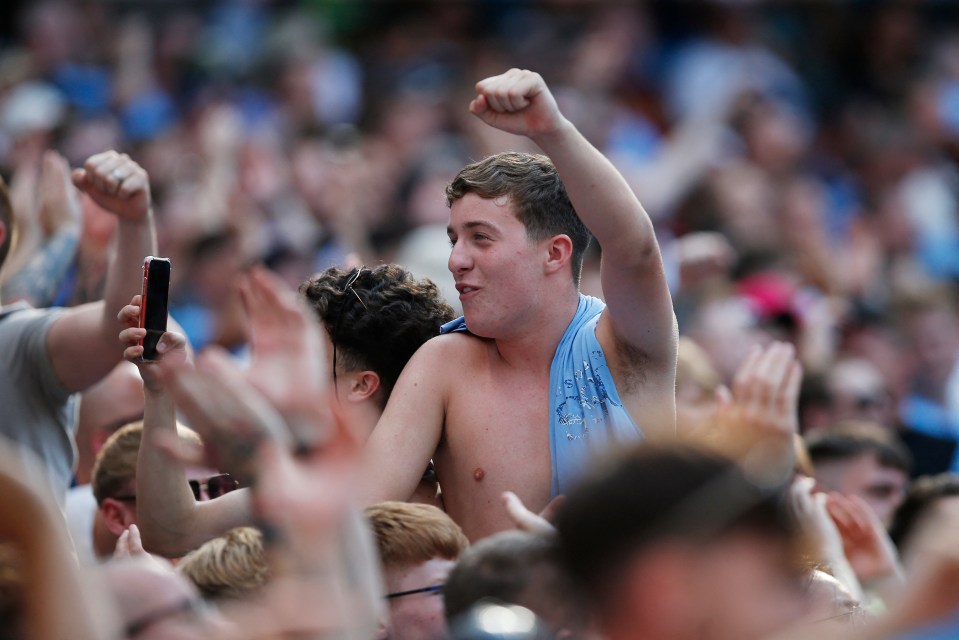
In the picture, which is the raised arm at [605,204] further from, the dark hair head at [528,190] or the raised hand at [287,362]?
the raised hand at [287,362]

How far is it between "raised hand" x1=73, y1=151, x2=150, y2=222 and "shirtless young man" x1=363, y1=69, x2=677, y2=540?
91 centimetres

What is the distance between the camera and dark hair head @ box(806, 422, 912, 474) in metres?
5.28

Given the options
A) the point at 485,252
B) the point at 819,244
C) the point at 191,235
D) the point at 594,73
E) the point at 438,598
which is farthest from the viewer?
the point at 594,73

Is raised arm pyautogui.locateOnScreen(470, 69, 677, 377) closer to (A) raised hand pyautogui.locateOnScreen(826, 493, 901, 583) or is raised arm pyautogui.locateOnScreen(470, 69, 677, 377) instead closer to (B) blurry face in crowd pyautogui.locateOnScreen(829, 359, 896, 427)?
(A) raised hand pyautogui.locateOnScreen(826, 493, 901, 583)

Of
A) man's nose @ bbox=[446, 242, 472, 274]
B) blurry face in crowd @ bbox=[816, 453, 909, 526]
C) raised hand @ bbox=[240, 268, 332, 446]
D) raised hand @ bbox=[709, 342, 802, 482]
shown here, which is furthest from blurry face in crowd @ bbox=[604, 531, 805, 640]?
blurry face in crowd @ bbox=[816, 453, 909, 526]

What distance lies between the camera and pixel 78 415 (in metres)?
4.82

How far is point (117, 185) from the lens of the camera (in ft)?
12.7

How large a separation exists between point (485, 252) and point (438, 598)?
1026mm

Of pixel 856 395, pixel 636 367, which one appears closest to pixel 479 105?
pixel 636 367

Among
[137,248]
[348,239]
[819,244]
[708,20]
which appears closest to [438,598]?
[137,248]

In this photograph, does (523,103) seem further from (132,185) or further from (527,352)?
(132,185)

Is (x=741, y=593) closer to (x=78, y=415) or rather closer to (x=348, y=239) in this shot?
(x=78, y=415)

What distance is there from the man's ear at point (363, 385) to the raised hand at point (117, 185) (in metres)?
0.78

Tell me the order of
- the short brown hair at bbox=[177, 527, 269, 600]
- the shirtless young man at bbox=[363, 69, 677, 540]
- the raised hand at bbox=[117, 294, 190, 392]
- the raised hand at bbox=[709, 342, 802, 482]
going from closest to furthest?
the raised hand at bbox=[709, 342, 802, 482] < the short brown hair at bbox=[177, 527, 269, 600] < the raised hand at bbox=[117, 294, 190, 392] < the shirtless young man at bbox=[363, 69, 677, 540]
